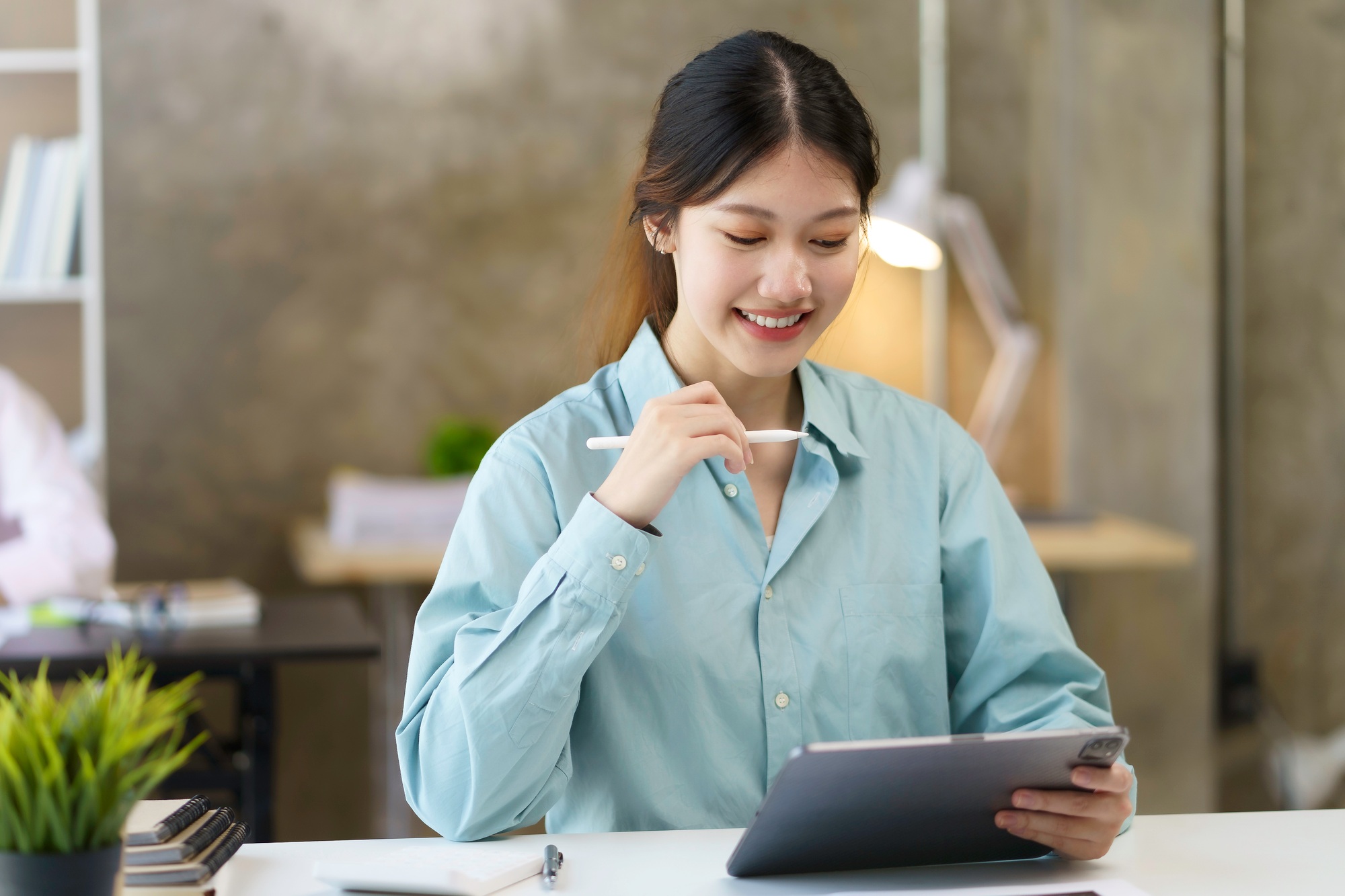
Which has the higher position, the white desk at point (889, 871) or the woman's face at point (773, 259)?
the woman's face at point (773, 259)

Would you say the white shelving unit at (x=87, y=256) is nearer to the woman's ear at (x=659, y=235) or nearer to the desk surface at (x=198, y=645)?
the desk surface at (x=198, y=645)

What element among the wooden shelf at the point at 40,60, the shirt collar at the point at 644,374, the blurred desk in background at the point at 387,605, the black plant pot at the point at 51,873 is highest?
the wooden shelf at the point at 40,60

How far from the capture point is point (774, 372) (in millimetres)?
1271

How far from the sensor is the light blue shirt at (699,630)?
1.12 meters

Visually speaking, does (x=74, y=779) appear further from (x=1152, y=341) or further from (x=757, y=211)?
(x=1152, y=341)

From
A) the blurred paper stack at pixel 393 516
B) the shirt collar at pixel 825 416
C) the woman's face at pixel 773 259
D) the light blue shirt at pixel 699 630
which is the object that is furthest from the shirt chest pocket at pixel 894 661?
the blurred paper stack at pixel 393 516

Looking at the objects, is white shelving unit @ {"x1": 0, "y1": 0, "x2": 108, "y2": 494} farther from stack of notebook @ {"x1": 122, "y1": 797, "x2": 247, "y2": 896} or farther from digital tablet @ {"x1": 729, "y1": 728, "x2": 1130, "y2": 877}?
digital tablet @ {"x1": 729, "y1": 728, "x2": 1130, "y2": 877}

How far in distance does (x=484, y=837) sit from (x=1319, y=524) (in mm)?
2944

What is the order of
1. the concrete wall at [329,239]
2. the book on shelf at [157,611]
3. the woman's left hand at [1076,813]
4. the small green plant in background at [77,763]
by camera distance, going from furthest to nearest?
the concrete wall at [329,239] → the book on shelf at [157,611] → the woman's left hand at [1076,813] → the small green plant in background at [77,763]

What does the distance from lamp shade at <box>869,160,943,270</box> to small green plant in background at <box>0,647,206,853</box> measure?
8.57 feet

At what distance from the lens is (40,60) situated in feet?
10.1

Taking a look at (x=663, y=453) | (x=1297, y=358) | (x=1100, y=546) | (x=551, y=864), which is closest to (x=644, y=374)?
(x=663, y=453)

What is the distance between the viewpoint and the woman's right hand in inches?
44.0

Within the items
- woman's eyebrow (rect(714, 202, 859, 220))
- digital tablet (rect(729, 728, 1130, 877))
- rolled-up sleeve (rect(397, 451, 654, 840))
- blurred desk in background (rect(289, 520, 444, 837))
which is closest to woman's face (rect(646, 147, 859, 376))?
woman's eyebrow (rect(714, 202, 859, 220))
